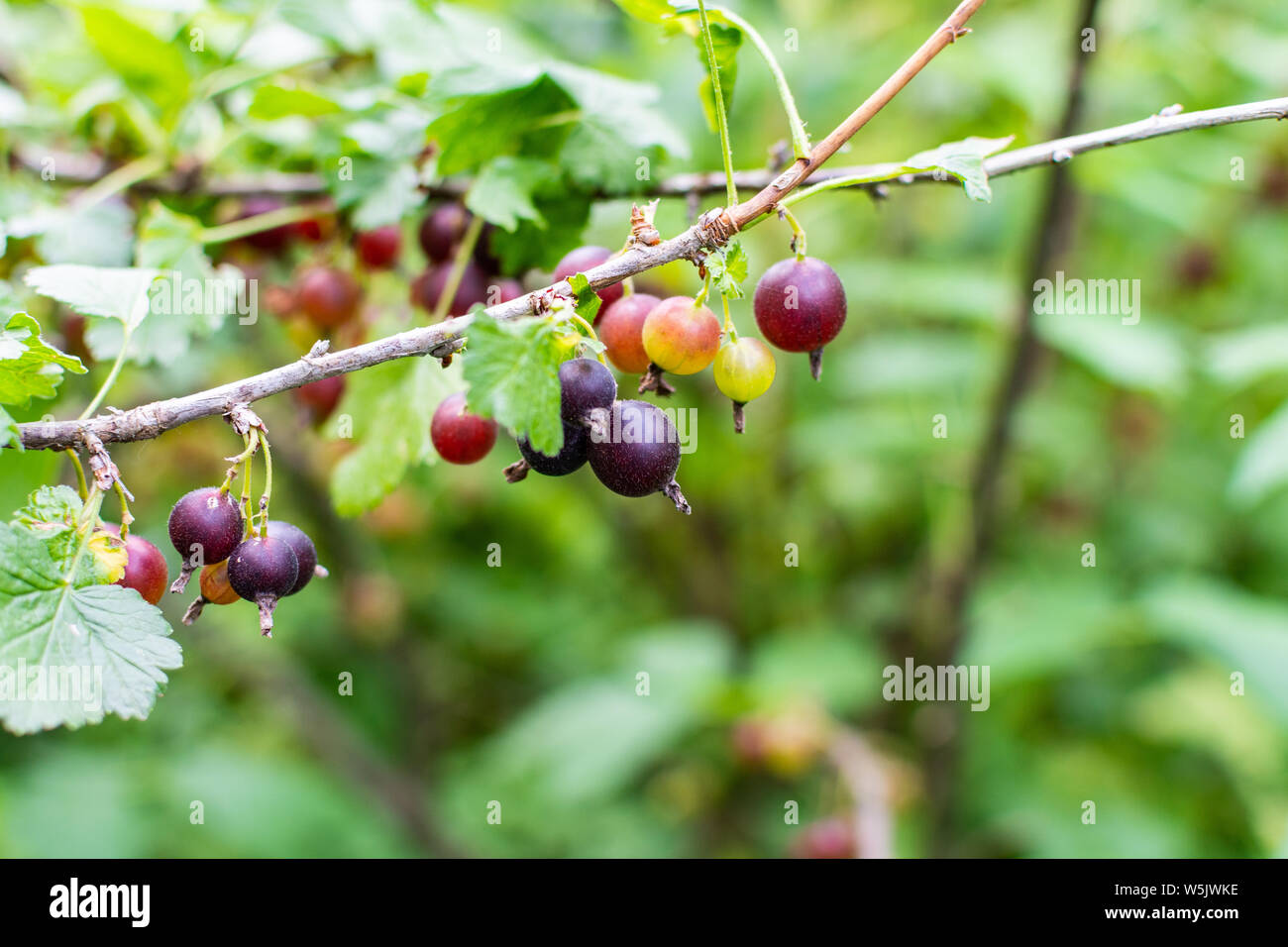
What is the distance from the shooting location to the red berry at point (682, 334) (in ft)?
2.57

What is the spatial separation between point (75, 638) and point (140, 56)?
95 centimetres

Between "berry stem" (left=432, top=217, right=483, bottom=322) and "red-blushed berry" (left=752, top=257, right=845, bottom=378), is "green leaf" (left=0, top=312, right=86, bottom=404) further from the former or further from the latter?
"red-blushed berry" (left=752, top=257, right=845, bottom=378)

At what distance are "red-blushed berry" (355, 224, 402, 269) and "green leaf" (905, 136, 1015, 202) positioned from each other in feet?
2.58

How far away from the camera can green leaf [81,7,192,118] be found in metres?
1.28

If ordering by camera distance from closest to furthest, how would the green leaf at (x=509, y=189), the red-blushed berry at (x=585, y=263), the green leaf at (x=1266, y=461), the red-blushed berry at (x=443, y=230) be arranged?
the red-blushed berry at (x=585, y=263)
the green leaf at (x=509, y=189)
the red-blushed berry at (x=443, y=230)
the green leaf at (x=1266, y=461)

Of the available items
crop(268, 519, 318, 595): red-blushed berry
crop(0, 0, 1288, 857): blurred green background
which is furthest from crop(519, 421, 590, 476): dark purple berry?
crop(0, 0, 1288, 857): blurred green background

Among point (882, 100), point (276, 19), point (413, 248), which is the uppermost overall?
point (276, 19)

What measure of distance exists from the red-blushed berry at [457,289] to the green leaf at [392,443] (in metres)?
0.08

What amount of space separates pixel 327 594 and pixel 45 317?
1.89 metres

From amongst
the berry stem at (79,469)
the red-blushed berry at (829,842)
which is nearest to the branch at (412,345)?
the berry stem at (79,469)

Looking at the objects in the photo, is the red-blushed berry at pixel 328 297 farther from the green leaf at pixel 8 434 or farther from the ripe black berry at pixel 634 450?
the ripe black berry at pixel 634 450

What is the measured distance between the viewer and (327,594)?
3195 millimetres
